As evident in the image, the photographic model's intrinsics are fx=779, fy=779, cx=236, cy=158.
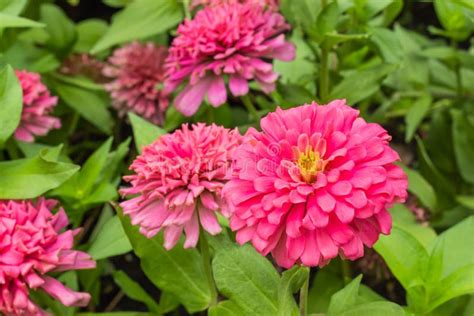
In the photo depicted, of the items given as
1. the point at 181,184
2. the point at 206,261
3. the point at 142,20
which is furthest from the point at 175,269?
the point at 142,20

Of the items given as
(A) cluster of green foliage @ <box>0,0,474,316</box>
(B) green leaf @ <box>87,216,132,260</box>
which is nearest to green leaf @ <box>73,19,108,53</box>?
(A) cluster of green foliage @ <box>0,0,474,316</box>

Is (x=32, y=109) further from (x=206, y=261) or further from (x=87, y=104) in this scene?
(x=206, y=261)

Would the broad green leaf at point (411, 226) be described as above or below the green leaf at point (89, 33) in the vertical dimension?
below

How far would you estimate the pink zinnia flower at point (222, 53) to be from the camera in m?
1.01

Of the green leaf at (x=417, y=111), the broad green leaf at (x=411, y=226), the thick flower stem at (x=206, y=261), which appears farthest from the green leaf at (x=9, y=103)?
the green leaf at (x=417, y=111)

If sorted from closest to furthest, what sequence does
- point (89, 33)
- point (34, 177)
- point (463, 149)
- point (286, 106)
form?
point (34, 177) < point (286, 106) < point (463, 149) < point (89, 33)

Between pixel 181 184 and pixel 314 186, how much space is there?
0.19 m

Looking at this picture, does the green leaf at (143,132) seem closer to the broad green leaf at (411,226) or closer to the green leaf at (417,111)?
the broad green leaf at (411,226)

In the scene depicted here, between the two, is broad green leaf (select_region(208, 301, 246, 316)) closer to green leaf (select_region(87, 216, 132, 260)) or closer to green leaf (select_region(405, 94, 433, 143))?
green leaf (select_region(87, 216, 132, 260))

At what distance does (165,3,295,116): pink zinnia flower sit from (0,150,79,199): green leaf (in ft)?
0.73

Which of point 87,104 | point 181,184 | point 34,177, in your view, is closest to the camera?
point 181,184

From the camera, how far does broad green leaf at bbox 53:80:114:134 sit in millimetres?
1380

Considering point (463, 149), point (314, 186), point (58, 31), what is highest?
point (314, 186)

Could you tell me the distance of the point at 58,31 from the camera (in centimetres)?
142
